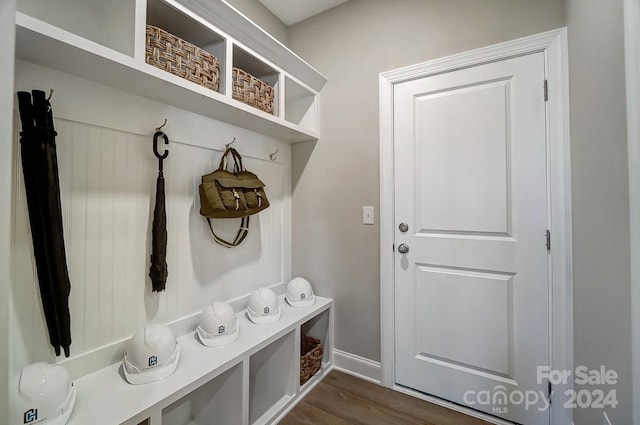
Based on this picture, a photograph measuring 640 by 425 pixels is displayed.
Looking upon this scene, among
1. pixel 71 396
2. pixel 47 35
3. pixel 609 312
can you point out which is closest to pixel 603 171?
pixel 609 312

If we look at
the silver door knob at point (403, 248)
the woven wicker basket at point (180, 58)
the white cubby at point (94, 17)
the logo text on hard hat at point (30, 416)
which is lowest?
the logo text on hard hat at point (30, 416)

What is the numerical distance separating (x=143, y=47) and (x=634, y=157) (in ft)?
5.77

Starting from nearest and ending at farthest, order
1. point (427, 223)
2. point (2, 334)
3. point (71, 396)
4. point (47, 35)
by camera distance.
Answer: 1. point (2, 334)
2. point (47, 35)
3. point (71, 396)
4. point (427, 223)

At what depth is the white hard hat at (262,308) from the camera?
66.5 inches

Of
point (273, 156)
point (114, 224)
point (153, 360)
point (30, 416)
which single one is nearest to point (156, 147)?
point (114, 224)

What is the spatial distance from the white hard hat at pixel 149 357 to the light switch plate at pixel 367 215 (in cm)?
132

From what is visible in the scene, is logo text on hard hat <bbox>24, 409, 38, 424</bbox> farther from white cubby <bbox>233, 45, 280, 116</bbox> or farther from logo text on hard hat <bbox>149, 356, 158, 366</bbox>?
white cubby <bbox>233, 45, 280, 116</bbox>

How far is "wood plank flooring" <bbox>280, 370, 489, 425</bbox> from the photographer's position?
1.56m

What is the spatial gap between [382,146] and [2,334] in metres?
1.82

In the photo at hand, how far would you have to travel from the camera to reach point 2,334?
0.55 meters

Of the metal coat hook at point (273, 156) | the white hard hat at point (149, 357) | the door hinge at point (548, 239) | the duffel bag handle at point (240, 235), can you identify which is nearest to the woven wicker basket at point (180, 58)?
the metal coat hook at point (273, 156)

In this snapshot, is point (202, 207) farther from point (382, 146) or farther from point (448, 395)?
point (448, 395)

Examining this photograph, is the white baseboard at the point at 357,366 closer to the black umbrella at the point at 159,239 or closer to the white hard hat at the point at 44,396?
the black umbrella at the point at 159,239

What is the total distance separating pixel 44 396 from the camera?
876 millimetres
